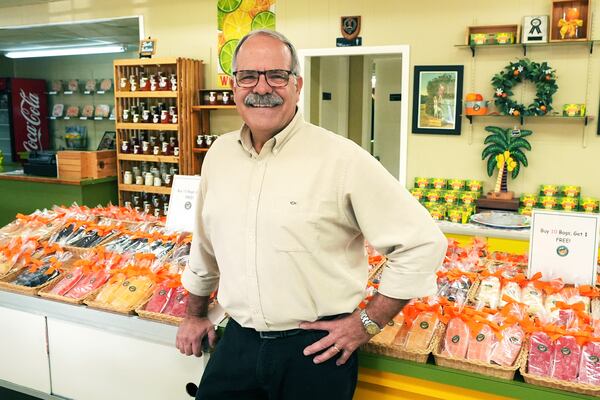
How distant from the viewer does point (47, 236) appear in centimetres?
299

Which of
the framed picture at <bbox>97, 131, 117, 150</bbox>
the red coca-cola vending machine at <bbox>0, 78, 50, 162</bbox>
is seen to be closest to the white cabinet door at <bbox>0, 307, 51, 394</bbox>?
the framed picture at <bbox>97, 131, 117, 150</bbox>

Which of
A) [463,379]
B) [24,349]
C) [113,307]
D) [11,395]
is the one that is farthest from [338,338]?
[11,395]

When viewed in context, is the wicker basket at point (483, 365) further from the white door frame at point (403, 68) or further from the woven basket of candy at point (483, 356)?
the white door frame at point (403, 68)

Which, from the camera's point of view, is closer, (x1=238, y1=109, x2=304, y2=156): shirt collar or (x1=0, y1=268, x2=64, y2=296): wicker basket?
(x1=238, y1=109, x2=304, y2=156): shirt collar

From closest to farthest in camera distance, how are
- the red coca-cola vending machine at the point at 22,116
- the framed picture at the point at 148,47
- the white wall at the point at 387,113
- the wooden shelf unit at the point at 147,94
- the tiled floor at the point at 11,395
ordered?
the tiled floor at the point at 11,395, the wooden shelf unit at the point at 147,94, the framed picture at the point at 148,47, the white wall at the point at 387,113, the red coca-cola vending machine at the point at 22,116

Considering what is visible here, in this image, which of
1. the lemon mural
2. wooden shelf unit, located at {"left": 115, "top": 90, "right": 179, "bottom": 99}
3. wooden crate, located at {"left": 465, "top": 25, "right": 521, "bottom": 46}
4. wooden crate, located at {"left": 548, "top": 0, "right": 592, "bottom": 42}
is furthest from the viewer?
wooden shelf unit, located at {"left": 115, "top": 90, "right": 179, "bottom": 99}

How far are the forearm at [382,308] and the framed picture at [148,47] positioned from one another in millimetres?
5309

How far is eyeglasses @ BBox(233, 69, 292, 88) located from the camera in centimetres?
158

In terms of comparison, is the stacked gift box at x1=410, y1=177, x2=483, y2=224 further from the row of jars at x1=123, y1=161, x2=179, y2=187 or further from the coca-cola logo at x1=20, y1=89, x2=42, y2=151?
the coca-cola logo at x1=20, y1=89, x2=42, y2=151

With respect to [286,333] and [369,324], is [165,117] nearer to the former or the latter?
[286,333]

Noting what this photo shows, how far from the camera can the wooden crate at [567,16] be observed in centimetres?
444

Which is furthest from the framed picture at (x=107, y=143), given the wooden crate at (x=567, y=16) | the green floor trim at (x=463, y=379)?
the green floor trim at (x=463, y=379)

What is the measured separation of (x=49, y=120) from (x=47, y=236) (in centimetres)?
1038

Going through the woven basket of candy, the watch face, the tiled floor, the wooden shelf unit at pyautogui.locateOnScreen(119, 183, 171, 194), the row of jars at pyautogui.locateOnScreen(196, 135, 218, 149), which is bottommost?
the tiled floor
